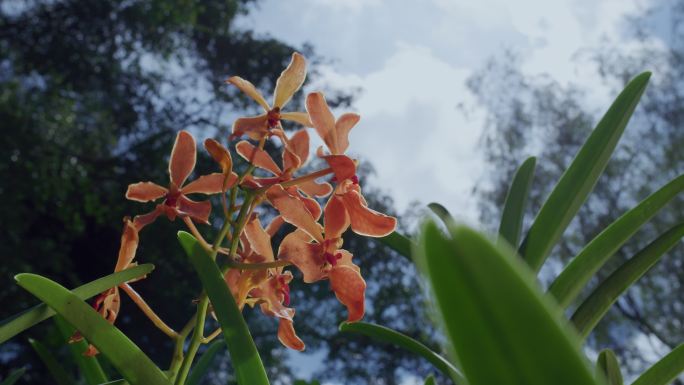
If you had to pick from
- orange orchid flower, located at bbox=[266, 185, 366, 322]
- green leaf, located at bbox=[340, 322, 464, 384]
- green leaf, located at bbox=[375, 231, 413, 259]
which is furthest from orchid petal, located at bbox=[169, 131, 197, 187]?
green leaf, located at bbox=[375, 231, 413, 259]

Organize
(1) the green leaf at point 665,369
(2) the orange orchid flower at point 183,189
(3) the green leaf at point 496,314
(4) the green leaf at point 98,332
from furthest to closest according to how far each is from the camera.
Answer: (1) the green leaf at point 665,369 < (2) the orange orchid flower at point 183,189 < (4) the green leaf at point 98,332 < (3) the green leaf at point 496,314

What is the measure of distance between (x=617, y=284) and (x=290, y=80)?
1.70 feet

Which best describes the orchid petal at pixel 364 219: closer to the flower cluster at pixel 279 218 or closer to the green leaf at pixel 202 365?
the flower cluster at pixel 279 218

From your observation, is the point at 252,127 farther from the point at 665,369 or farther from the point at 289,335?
the point at 665,369

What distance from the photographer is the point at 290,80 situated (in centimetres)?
63

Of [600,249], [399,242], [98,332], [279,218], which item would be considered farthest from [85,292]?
[600,249]

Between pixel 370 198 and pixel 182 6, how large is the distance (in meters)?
3.22

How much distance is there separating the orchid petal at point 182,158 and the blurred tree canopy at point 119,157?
5322mm

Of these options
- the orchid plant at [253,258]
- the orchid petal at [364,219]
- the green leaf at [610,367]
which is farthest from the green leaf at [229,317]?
the green leaf at [610,367]

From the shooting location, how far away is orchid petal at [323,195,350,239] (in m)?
0.54

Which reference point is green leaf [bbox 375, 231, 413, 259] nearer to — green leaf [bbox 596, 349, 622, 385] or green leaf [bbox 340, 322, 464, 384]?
green leaf [bbox 340, 322, 464, 384]

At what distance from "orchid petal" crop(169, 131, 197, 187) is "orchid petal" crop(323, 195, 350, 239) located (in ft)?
0.46

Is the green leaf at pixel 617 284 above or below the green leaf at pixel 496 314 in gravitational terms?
above

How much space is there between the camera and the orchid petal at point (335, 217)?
1.76 ft
